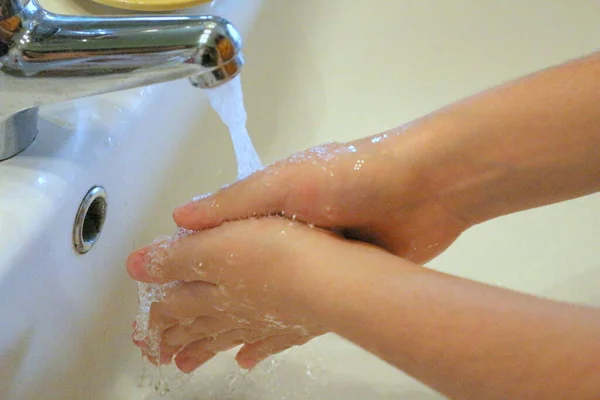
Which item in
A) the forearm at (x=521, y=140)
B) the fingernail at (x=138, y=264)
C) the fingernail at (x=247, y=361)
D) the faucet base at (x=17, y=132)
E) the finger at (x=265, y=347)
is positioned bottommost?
the fingernail at (x=247, y=361)

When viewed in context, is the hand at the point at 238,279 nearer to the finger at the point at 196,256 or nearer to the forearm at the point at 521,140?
the finger at the point at 196,256

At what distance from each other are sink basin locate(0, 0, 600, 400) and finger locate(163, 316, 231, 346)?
5cm

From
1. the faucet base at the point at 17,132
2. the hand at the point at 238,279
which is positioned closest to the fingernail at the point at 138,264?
the hand at the point at 238,279

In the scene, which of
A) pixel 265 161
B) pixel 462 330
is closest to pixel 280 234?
pixel 462 330

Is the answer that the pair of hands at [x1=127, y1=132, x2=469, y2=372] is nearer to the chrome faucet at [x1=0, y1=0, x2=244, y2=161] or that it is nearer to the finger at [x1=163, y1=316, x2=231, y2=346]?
the finger at [x1=163, y1=316, x2=231, y2=346]

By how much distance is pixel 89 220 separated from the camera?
455 millimetres

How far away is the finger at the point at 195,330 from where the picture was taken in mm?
487

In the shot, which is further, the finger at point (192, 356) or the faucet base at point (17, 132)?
the finger at point (192, 356)

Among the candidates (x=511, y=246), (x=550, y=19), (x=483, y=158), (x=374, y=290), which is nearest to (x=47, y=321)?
(x=374, y=290)

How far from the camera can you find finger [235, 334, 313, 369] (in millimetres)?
515

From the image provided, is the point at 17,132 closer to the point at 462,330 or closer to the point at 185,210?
the point at 185,210

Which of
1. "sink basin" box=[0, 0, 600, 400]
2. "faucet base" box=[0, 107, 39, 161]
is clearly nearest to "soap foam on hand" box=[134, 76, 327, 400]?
"sink basin" box=[0, 0, 600, 400]

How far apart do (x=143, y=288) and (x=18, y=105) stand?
0.18 metres

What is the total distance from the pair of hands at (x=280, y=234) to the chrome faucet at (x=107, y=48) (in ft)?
0.37
